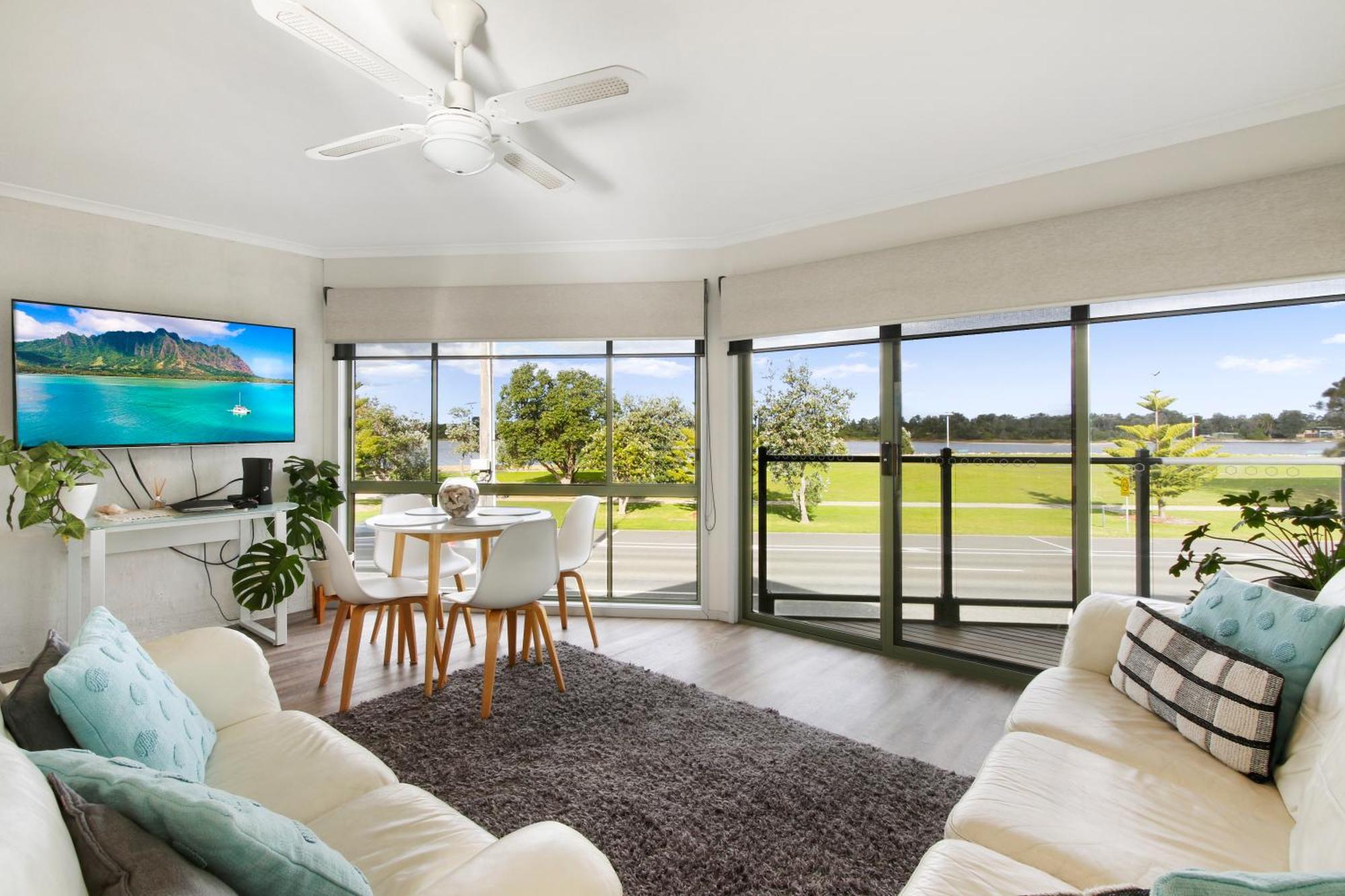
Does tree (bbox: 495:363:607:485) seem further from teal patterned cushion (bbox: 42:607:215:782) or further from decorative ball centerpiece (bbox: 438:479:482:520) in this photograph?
teal patterned cushion (bbox: 42:607:215:782)

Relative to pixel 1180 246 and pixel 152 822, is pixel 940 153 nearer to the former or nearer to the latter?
pixel 1180 246

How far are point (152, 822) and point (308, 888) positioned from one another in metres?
0.22

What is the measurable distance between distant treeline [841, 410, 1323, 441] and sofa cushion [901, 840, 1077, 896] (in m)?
2.41

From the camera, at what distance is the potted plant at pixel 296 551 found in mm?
3822

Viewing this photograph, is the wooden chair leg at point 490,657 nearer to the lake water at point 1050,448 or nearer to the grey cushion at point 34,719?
the grey cushion at point 34,719

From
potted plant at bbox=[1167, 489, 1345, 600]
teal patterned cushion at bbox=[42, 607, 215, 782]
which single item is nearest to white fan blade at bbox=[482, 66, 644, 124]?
teal patterned cushion at bbox=[42, 607, 215, 782]

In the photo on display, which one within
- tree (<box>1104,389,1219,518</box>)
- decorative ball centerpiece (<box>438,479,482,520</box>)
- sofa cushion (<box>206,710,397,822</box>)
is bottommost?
sofa cushion (<box>206,710,397,822</box>)

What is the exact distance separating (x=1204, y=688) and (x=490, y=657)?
2462mm

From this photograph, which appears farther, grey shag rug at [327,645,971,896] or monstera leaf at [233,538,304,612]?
monstera leaf at [233,538,304,612]

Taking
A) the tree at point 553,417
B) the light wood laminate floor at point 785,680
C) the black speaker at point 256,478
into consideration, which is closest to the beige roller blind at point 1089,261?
the tree at point 553,417

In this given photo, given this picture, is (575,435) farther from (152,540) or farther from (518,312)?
(152,540)

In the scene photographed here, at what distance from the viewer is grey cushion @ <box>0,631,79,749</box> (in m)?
1.18

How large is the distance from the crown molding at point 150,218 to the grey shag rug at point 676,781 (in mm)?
3053

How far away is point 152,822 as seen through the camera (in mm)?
847
